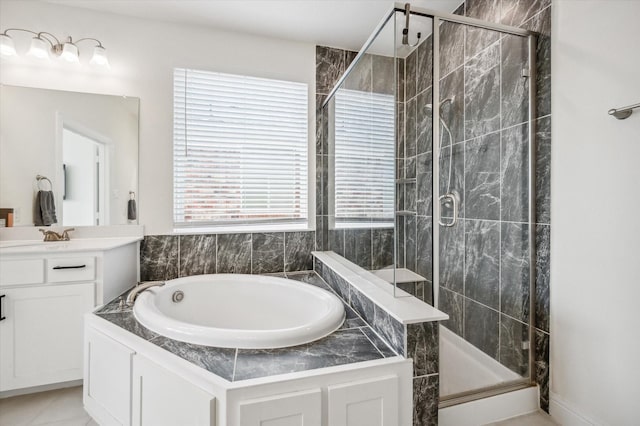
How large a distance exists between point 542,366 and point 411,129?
4.74 ft

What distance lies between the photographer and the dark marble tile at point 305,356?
114 cm

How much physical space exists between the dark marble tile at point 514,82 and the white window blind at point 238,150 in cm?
152

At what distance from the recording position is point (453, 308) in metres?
1.64

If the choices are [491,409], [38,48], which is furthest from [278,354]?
[38,48]

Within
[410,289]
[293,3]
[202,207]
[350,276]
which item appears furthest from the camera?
[202,207]

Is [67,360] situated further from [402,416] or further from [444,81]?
[444,81]

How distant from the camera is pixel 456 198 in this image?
1.72 metres

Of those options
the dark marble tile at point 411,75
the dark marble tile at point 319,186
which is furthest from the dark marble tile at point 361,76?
the dark marble tile at point 319,186

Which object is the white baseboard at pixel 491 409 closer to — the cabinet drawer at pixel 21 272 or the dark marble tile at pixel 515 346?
the dark marble tile at pixel 515 346

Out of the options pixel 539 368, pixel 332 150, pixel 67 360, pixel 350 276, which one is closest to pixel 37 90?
pixel 67 360

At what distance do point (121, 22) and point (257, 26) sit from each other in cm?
101

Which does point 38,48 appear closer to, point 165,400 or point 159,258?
point 159,258

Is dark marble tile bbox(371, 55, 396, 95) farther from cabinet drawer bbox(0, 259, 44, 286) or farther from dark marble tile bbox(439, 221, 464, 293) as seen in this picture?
cabinet drawer bbox(0, 259, 44, 286)

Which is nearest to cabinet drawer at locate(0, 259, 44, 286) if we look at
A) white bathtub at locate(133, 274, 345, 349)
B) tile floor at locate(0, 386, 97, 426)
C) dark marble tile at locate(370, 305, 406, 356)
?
white bathtub at locate(133, 274, 345, 349)
